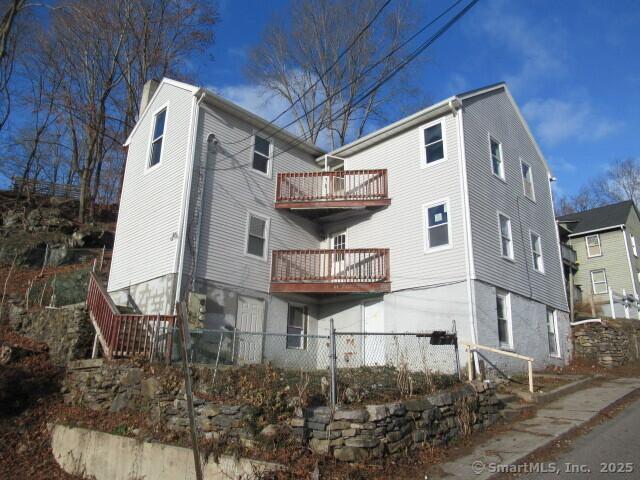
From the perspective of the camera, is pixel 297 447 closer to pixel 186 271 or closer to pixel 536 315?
pixel 186 271

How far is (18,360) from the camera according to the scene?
1222 cm

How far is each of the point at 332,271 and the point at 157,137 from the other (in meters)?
7.78

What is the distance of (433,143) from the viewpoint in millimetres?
16188

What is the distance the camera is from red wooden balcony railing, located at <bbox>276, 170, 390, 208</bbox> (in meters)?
16.8

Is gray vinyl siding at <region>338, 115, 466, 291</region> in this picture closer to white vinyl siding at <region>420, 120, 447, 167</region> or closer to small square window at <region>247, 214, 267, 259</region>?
white vinyl siding at <region>420, 120, 447, 167</region>

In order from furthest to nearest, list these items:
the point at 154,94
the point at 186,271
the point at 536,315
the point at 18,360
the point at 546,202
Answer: the point at 546,202 < the point at 154,94 < the point at 536,315 < the point at 186,271 < the point at 18,360

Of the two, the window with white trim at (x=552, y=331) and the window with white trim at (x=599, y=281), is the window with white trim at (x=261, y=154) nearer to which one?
the window with white trim at (x=552, y=331)

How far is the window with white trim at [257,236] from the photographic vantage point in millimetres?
15945

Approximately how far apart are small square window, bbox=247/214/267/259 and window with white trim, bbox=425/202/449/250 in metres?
5.43

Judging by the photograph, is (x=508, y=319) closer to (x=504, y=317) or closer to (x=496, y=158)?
(x=504, y=317)

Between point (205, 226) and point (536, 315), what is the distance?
37.7 feet

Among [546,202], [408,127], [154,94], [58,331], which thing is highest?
[154,94]

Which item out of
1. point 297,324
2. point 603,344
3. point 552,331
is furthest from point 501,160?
point 297,324

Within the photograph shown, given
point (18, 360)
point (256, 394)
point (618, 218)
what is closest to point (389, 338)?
point (256, 394)
